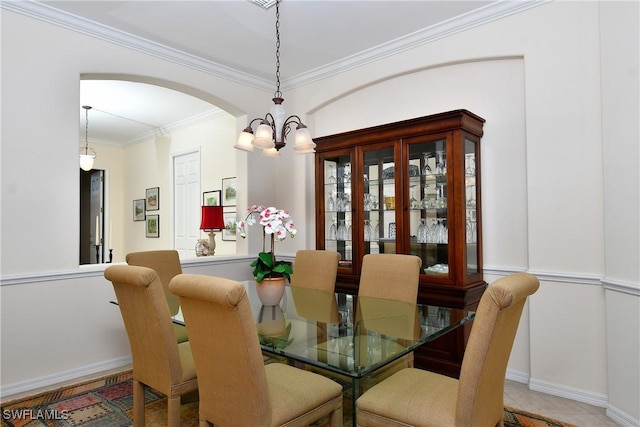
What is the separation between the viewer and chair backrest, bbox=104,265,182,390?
1.80 metres

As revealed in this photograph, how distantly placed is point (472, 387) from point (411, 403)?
0.96 ft

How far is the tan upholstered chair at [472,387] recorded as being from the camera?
4.51 ft

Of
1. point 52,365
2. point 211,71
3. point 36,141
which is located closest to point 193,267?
point 52,365

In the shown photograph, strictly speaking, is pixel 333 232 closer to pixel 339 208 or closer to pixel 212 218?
pixel 339 208

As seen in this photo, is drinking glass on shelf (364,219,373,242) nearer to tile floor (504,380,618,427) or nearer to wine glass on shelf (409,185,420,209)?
wine glass on shelf (409,185,420,209)

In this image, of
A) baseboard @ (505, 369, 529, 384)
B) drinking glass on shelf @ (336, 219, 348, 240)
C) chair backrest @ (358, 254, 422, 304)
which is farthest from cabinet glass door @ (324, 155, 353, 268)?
baseboard @ (505, 369, 529, 384)

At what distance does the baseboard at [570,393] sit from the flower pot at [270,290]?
6.29 feet

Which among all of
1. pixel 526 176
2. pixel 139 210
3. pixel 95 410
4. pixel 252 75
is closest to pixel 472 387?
pixel 526 176

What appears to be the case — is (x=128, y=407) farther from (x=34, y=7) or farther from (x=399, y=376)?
(x=34, y=7)

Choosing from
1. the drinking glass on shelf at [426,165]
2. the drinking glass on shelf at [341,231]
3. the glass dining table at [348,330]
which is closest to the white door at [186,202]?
the drinking glass on shelf at [341,231]

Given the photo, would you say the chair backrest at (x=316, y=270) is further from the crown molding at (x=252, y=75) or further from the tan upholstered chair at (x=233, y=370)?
the crown molding at (x=252, y=75)

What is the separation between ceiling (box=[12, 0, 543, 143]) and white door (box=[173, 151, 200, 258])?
1762mm

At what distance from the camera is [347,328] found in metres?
2.01

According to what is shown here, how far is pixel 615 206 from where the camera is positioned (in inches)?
93.6
